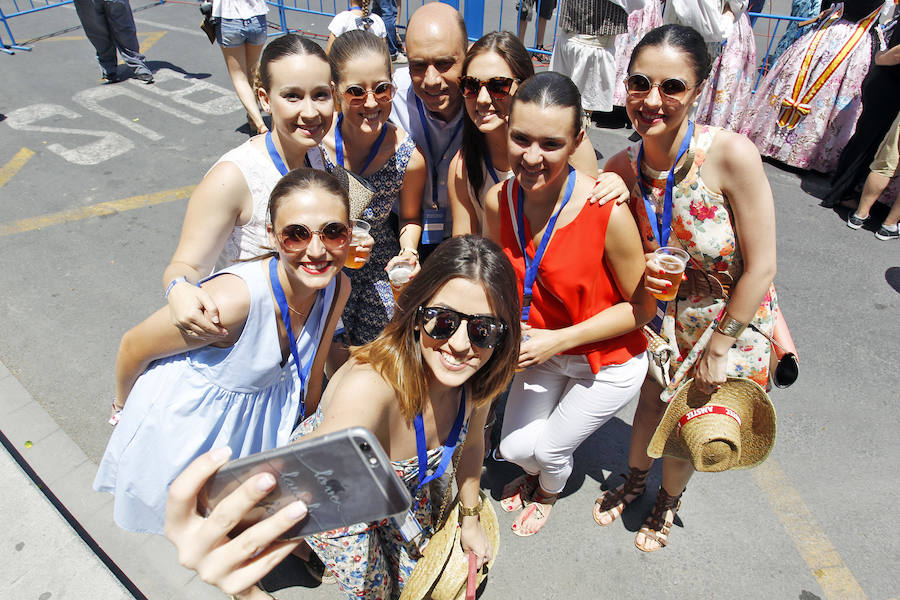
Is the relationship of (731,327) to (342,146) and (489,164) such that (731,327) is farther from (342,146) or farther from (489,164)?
(342,146)

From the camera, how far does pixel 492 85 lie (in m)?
2.62

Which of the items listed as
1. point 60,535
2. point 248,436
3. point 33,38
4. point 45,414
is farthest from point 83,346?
point 33,38

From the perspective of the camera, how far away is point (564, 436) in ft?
8.79

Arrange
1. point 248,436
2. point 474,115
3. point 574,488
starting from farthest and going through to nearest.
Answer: point 574,488 → point 474,115 → point 248,436

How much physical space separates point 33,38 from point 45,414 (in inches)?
363

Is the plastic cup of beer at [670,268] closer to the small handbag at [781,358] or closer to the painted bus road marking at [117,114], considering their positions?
the small handbag at [781,358]

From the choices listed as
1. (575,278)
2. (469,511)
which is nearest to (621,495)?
(469,511)

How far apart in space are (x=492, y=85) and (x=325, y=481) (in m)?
1.96

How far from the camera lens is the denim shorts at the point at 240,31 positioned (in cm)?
619

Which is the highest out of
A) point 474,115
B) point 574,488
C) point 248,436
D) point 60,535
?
point 474,115

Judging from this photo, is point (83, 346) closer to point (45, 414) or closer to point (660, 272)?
point (45, 414)

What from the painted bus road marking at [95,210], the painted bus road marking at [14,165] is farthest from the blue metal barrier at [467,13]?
the painted bus road marking at [14,165]

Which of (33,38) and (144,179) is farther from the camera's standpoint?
(33,38)

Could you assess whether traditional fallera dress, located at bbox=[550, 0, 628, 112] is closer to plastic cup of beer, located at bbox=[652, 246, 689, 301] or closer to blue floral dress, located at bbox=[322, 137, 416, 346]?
blue floral dress, located at bbox=[322, 137, 416, 346]
